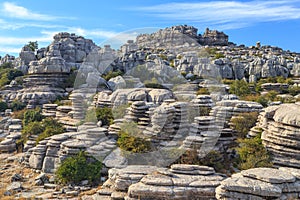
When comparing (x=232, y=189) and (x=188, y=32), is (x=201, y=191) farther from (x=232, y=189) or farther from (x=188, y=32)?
(x=188, y=32)

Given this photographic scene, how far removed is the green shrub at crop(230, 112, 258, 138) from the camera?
13.0 m

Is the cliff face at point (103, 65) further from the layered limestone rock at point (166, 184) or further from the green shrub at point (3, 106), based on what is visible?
the layered limestone rock at point (166, 184)

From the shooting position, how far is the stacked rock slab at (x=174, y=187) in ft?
25.8

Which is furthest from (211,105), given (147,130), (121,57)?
(121,57)

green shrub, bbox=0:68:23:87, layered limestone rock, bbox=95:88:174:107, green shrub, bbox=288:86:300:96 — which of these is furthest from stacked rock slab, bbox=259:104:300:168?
green shrub, bbox=0:68:23:87

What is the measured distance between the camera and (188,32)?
62875 millimetres

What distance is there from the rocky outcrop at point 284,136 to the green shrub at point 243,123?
1.49 m

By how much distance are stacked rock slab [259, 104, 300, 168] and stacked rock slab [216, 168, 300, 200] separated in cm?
280

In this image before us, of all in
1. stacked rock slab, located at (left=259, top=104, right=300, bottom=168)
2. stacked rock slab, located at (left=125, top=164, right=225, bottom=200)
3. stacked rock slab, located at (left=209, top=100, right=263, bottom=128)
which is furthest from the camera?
stacked rock slab, located at (left=209, top=100, right=263, bottom=128)

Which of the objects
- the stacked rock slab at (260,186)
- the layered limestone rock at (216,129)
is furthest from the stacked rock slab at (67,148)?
the stacked rock slab at (260,186)

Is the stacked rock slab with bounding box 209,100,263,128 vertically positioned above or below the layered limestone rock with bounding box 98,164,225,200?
above

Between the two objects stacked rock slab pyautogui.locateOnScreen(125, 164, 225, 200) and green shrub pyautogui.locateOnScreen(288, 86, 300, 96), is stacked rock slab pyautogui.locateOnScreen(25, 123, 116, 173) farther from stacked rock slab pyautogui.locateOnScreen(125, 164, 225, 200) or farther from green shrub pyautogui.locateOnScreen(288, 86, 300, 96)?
green shrub pyautogui.locateOnScreen(288, 86, 300, 96)

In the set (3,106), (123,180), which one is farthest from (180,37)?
(123,180)

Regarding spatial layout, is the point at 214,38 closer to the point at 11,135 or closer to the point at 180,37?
the point at 180,37
